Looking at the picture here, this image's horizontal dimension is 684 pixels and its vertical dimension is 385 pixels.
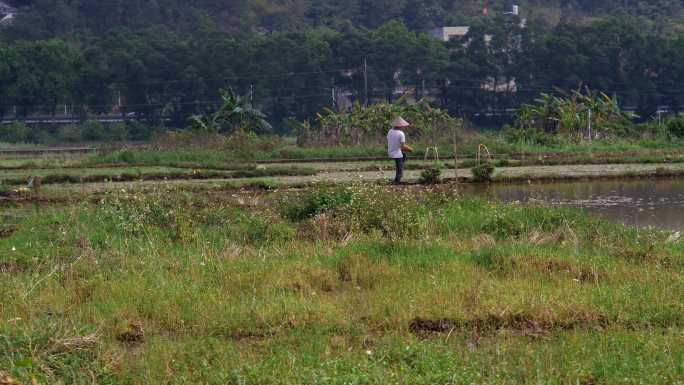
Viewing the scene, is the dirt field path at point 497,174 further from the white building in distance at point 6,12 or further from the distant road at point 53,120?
the white building in distance at point 6,12

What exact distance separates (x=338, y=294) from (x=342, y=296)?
0.53 feet

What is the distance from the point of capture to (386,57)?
52.5 metres

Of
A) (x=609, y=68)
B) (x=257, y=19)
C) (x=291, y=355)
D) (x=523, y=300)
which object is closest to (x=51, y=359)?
(x=291, y=355)

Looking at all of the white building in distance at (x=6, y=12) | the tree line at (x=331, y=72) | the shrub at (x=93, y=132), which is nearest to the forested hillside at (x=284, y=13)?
the white building in distance at (x=6, y=12)

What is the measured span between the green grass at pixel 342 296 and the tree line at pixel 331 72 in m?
37.7

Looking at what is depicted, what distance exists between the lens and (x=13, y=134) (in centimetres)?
4734

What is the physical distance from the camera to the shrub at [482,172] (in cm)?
2044

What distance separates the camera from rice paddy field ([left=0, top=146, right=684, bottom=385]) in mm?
6672

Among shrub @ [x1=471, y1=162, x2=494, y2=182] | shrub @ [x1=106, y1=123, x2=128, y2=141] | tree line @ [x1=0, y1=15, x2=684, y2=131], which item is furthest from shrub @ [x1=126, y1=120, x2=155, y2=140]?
shrub @ [x1=471, y1=162, x2=494, y2=182]

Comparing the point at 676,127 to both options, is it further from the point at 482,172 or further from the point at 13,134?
the point at 13,134

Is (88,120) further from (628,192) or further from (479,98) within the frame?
(628,192)

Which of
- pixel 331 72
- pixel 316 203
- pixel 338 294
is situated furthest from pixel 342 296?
pixel 331 72

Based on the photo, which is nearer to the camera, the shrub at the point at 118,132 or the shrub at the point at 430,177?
the shrub at the point at 430,177

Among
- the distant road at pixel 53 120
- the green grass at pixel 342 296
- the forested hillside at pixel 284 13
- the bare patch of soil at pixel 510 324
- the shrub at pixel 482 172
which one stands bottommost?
the distant road at pixel 53 120
